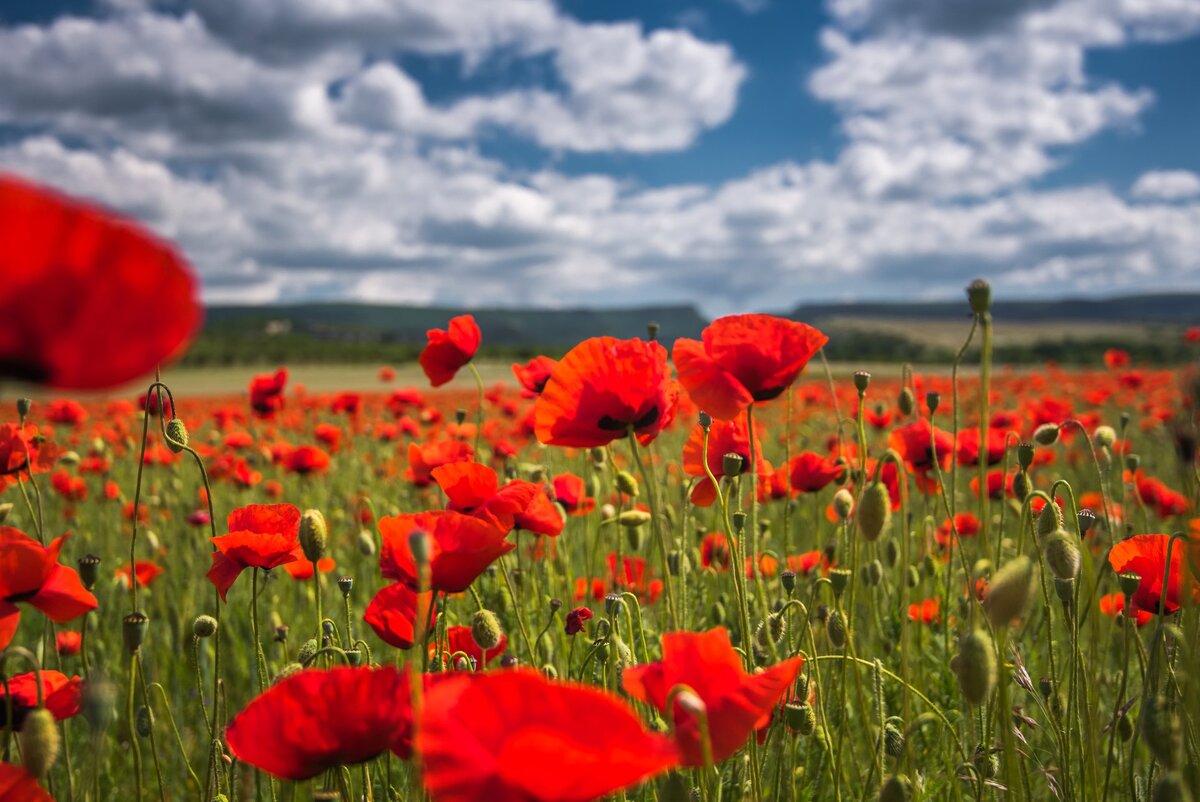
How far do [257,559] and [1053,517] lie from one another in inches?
55.6

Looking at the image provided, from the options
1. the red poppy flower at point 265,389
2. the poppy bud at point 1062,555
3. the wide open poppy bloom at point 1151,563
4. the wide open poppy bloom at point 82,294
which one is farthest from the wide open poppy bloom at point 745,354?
the red poppy flower at point 265,389

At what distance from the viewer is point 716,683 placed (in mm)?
899

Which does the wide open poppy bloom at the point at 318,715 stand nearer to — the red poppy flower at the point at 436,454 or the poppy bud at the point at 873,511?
the poppy bud at the point at 873,511

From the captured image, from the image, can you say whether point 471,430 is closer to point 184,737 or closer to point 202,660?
point 202,660

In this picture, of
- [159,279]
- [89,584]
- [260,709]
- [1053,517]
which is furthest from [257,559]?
[1053,517]

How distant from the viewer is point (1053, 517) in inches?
58.6

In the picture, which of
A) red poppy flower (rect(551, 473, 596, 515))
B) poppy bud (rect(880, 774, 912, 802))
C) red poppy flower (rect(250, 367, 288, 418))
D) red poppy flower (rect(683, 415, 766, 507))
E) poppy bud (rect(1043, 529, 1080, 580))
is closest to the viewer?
poppy bud (rect(880, 774, 912, 802))

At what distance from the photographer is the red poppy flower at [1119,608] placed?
169 centimetres

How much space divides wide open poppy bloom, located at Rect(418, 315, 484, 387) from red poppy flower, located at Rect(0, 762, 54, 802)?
1.58 m

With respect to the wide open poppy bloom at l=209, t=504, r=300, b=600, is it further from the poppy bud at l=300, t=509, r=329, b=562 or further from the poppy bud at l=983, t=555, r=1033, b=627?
the poppy bud at l=983, t=555, r=1033, b=627

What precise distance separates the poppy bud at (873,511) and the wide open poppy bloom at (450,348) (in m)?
1.34

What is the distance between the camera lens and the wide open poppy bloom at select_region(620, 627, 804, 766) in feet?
2.85

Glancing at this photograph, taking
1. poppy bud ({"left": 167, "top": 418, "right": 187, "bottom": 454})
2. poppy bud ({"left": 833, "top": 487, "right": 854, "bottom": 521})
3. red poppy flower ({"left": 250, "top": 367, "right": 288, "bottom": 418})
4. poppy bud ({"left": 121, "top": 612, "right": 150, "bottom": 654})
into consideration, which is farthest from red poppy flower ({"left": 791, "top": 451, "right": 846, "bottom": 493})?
red poppy flower ({"left": 250, "top": 367, "right": 288, "bottom": 418})

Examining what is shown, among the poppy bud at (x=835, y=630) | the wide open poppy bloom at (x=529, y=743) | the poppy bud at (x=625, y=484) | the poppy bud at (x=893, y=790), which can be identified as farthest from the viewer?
the poppy bud at (x=625, y=484)
